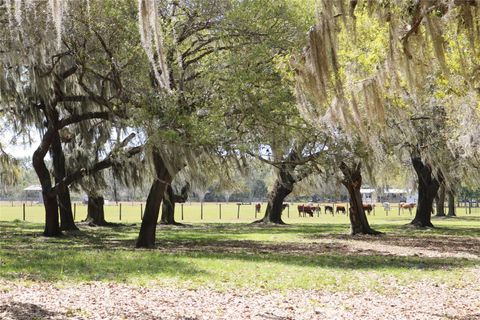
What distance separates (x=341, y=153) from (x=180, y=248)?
4344 millimetres

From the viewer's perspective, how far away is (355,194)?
19219 mm

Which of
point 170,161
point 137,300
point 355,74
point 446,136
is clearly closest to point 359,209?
point 446,136

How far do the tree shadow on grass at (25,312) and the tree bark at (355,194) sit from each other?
12.5 metres

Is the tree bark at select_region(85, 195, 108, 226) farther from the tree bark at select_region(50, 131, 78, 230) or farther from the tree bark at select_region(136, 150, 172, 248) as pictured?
the tree bark at select_region(136, 150, 172, 248)

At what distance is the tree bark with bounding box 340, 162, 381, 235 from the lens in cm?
1866

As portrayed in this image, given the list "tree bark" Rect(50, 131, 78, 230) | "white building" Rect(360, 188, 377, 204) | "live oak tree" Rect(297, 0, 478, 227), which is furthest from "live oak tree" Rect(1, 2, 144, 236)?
"white building" Rect(360, 188, 377, 204)

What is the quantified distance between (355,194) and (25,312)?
1436 cm

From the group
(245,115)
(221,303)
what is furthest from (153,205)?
(221,303)

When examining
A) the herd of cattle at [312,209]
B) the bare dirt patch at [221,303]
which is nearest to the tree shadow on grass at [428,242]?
the bare dirt patch at [221,303]

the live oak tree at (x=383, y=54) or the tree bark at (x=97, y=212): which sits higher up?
the live oak tree at (x=383, y=54)

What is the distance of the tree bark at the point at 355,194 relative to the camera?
1866 cm

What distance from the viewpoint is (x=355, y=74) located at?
9055 mm

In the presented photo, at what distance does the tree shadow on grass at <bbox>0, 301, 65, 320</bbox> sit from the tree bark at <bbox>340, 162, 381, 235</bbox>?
12.5 m

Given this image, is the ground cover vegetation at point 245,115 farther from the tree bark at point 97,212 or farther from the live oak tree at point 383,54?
the tree bark at point 97,212
